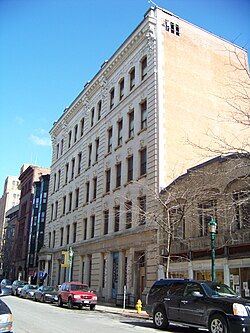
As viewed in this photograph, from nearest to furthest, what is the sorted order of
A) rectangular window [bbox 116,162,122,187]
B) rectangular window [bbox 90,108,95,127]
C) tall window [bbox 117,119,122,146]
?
rectangular window [bbox 116,162,122,187]
tall window [bbox 117,119,122,146]
rectangular window [bbox 90,108,95,127]

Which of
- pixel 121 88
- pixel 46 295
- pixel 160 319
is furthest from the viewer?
pixel 121 88

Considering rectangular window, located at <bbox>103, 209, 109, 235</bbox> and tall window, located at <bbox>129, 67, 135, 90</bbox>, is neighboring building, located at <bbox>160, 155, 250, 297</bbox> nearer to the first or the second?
rectangular window, located at <bbox>103, 209, 109, 235</bbox>

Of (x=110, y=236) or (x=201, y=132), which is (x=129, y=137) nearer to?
(x=201, y=132)

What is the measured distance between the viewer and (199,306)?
12.7 metres

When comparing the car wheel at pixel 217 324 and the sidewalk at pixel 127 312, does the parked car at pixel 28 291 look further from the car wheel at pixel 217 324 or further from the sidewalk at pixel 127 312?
the car wheel at pixel 217 324

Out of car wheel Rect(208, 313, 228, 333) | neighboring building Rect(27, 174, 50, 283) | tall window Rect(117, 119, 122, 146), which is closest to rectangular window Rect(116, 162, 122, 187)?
tall window Rect(117, 119, 122, 146)

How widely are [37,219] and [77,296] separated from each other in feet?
149

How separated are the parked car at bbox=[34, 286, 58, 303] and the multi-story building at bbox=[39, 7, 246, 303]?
3709 mm

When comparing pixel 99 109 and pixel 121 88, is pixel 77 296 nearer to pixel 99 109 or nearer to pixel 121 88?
pixel 121 88

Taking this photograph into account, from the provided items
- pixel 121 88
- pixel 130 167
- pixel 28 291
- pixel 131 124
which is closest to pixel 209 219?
pixel 130 167

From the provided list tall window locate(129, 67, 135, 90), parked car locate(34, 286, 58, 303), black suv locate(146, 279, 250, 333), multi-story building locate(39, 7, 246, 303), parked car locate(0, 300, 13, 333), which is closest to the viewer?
parked car locate(0, 300, 13, 333)

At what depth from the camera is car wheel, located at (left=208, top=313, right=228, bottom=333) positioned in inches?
450

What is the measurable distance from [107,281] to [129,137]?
11.3 metres

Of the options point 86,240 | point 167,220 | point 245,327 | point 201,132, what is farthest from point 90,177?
point 245,327
